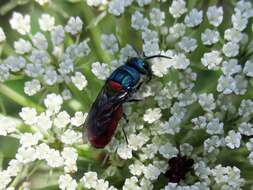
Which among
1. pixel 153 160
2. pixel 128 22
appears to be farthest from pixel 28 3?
pixel 153 160

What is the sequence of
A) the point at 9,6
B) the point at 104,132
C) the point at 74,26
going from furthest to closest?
1. the point at 9,6
2. the point at 74,26
3. the point at 104,132

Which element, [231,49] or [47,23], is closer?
[231,49]

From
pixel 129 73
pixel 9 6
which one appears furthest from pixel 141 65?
pixel 9 6

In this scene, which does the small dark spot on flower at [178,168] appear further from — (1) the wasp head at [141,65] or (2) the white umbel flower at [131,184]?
(1) the wasp head at [141,65]

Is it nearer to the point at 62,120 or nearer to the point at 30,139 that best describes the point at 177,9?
the point at 62,120

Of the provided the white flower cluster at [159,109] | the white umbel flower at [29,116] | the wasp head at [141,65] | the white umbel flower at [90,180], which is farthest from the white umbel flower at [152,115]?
the white umbel flower at [29,116]

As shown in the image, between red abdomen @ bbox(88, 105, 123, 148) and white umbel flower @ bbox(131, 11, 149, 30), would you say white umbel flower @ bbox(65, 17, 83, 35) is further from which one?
red abdomen @ bbox(88, 105, 123, 148)

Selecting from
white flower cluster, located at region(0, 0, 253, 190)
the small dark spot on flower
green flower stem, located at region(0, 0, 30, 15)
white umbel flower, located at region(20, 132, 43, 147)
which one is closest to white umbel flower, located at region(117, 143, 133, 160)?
white flower cluster, located at region(0, 0, 253, 190)

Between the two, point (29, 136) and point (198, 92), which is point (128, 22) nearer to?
point (198, 92)
